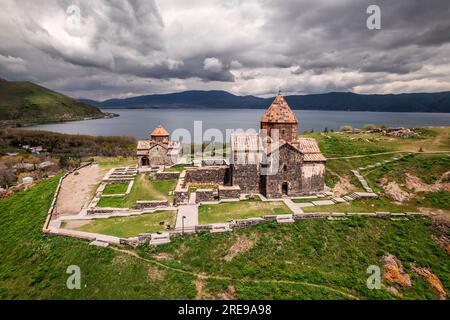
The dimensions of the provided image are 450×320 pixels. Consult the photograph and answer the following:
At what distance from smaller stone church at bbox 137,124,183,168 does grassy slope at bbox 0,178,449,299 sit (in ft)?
47.9

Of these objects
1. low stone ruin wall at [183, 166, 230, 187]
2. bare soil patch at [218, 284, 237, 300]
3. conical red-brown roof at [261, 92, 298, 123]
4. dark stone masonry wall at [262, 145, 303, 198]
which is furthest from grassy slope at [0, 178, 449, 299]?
conical red-brown roof at [261, 92, 298, 123]

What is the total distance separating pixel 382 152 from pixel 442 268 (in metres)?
16.7

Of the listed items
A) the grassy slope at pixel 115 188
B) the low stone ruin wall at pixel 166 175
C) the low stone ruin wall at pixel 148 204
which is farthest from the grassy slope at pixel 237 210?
the grassy slope at pixel 115 188

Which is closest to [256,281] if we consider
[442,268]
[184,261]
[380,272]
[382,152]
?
[184,261]

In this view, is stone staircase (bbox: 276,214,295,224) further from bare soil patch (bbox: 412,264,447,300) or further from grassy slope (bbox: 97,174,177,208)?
grassy slope (bbox: 97,174,177,208)

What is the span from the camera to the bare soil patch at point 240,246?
15559mm

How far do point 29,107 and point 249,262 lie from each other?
198648 mm

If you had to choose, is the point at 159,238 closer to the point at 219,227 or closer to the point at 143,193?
the point at 219,227

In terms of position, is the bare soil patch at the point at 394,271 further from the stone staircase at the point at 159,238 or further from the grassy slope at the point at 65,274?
the stone staircase at the point at 159,238

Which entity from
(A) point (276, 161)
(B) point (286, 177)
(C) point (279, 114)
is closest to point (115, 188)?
(A) point (276, 161)

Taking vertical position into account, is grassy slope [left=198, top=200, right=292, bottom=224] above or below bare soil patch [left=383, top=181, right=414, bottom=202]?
below

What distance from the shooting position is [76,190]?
84.0 ft

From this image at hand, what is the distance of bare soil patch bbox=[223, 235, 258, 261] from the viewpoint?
1556 cm
